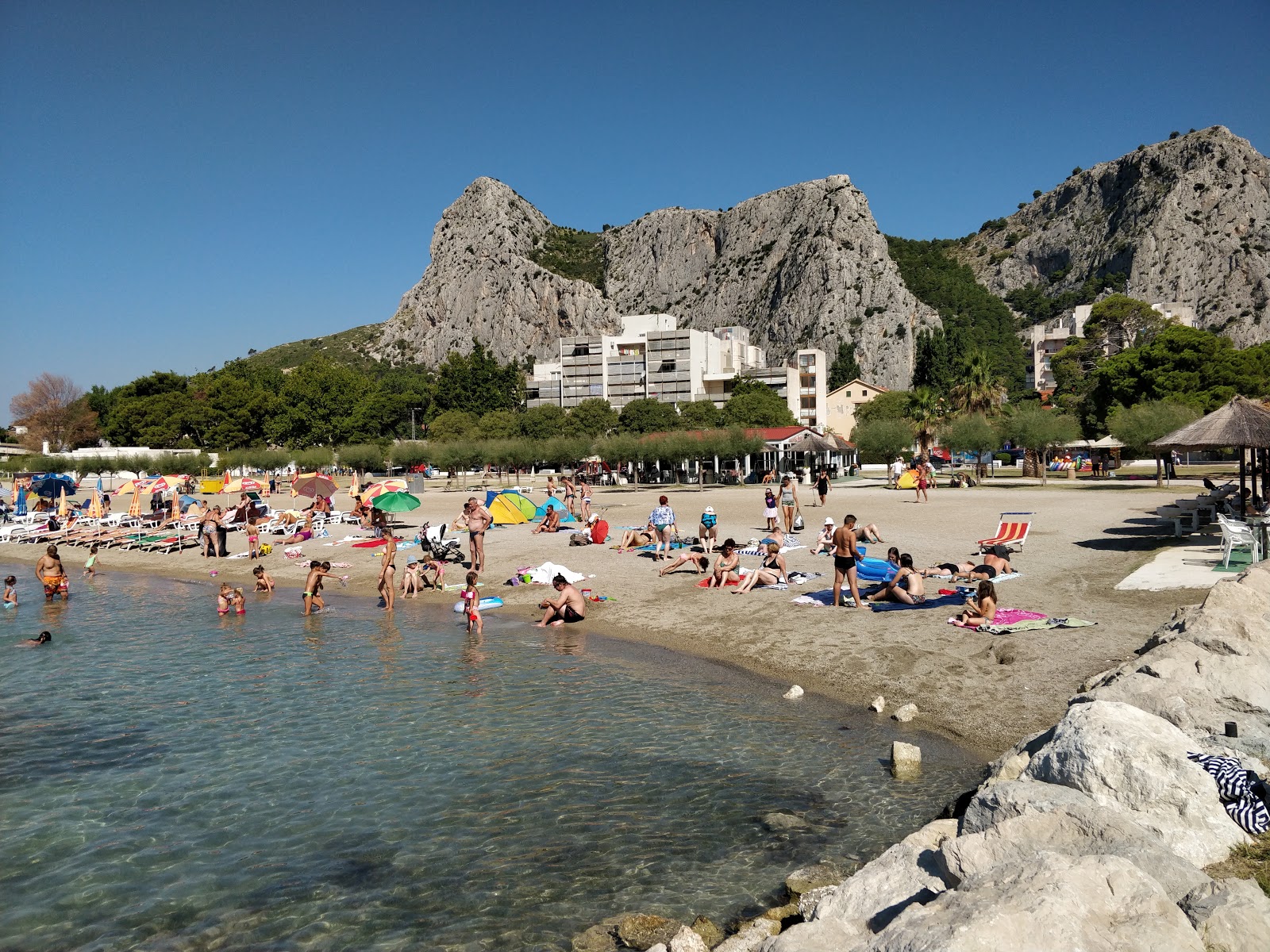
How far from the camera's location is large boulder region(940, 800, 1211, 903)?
403 centimetres

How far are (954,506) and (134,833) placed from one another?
Answer: 87.3 ft

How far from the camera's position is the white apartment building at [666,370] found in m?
101

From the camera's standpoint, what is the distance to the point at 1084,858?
3752mm

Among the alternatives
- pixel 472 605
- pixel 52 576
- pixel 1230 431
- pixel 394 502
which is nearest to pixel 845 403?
pixel 394 502

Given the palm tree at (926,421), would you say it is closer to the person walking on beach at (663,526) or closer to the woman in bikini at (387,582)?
the person walking on beach at (663,526)

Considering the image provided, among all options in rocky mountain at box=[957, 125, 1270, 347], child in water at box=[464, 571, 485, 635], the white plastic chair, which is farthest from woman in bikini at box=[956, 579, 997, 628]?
rocky mountain at box=[957, 125, 1270, 347]

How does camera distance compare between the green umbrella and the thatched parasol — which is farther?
the green umbrella

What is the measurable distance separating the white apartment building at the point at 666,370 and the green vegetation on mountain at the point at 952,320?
13.6m

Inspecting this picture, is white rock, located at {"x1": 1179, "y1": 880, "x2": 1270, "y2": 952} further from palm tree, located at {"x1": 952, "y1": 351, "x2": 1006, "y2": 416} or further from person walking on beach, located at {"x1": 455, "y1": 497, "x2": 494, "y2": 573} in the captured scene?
→ palm tree, located at {"x1": 952, "y1": 351, "x2": 1006, "y2": 416}

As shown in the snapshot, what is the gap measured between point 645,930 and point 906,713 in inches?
185

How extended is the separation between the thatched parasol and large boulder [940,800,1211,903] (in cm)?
1472

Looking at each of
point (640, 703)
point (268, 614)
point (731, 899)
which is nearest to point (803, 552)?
point (640, 703)

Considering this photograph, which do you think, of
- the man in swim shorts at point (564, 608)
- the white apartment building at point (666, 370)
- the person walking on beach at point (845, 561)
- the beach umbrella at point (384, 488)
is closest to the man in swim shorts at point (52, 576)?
the beach umbrella at point (384, 488)

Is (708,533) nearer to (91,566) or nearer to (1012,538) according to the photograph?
(1012,538)
